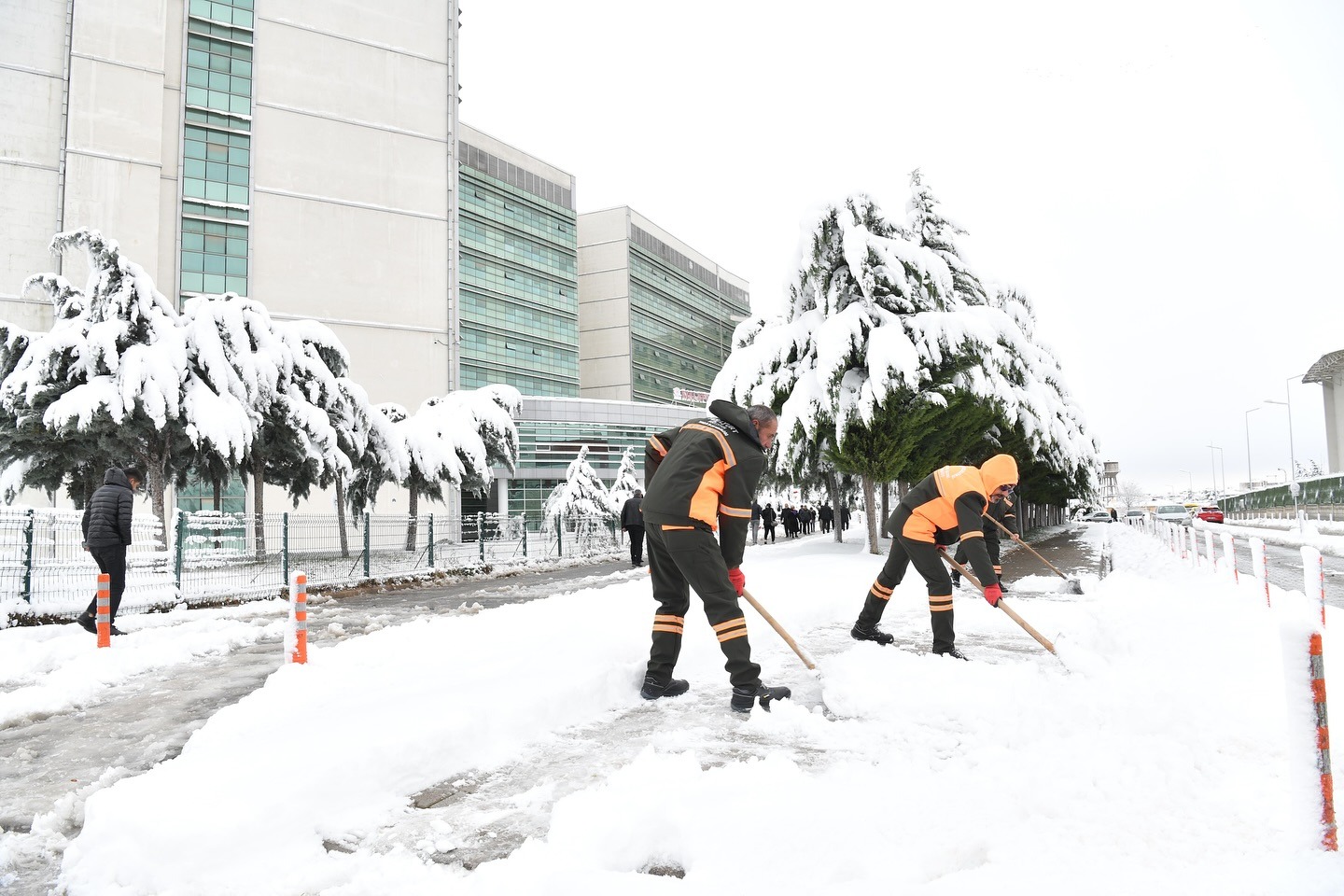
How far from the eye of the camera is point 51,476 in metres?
18.5

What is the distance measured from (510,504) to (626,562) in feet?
118

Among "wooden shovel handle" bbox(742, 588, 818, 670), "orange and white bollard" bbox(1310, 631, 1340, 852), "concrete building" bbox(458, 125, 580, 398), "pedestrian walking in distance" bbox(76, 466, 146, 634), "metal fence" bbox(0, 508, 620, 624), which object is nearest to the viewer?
"orange and white bollard" bbox(1310, 631, 1340, 852)

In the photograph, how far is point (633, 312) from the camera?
8056 centimetres

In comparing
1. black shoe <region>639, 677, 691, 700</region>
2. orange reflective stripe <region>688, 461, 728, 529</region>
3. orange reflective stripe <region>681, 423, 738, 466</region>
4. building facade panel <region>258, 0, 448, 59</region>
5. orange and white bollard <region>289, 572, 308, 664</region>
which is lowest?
black shoe <region>639, 677, 691, 700</region>

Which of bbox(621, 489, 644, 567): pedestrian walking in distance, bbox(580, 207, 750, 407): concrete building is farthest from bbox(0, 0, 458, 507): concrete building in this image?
bbox(580, 207, 750, 407): concrete building

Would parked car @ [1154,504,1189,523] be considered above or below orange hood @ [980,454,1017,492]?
below

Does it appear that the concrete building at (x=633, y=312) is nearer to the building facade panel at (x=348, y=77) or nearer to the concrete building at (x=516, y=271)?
the concrete building at (x=516, y=271)

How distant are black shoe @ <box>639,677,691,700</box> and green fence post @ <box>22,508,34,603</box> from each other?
9.69m

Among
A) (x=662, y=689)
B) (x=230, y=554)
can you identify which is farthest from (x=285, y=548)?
(x=662, y=689)

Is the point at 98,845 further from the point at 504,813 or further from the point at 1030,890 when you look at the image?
the point at 1030,890

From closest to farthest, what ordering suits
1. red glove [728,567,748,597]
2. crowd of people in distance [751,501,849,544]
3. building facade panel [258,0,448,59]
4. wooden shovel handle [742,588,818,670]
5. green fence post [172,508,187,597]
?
red glove [728,567,748,597] < wooden shovel handle [742,588,818,670] < green fence post [172,508,187,597] < crowd of people in distance [751,501,849,544] < building facade panel [258,0,448,59]

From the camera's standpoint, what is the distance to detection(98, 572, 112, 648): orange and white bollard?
7984 mm

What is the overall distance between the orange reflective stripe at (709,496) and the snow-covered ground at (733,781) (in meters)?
1.16

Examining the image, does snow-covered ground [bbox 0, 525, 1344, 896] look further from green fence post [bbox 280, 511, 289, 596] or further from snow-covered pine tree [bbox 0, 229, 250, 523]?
snow-covered pine tree [bbox 0, 229, 250, 523]
